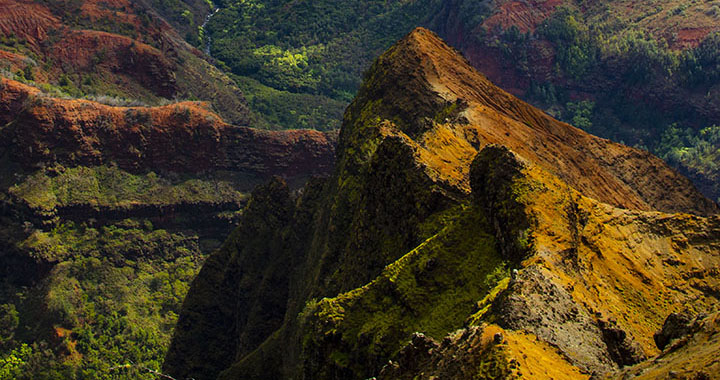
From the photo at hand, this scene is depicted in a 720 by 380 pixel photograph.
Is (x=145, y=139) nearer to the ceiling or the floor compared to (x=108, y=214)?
nearer to the ceiling

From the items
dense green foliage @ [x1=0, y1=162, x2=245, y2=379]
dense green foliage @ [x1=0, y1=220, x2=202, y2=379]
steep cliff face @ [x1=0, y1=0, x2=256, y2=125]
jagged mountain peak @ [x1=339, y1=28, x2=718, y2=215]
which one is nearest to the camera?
jagged mountain peak @ [x1=339, y1=28, x2=718, y2=215]

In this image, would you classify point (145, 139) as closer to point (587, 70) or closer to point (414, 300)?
point (414, 300)

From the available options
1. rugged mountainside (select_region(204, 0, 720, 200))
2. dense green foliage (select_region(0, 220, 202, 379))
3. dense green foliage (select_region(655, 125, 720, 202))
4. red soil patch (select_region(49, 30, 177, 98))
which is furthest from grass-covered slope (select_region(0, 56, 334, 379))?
rugged mountainside (select_region(204, 0, 720, 200))

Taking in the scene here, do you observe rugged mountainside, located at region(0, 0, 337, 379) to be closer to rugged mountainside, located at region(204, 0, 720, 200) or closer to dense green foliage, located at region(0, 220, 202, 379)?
dense green foliage, located at region(0, 220, 202, 379)

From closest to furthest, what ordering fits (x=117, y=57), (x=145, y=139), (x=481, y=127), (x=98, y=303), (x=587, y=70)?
(x=481, y=127)
(x=98, y=303)
(x=145, y=139)
(x=117, y=57)
(x=587, y=70)

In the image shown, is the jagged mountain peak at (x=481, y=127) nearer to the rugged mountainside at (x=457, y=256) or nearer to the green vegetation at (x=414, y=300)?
the rugged mountainside at (x=457, y=256)

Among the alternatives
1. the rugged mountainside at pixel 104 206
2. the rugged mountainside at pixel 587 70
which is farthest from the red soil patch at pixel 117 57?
the rugged mountainside at pixel 587 70

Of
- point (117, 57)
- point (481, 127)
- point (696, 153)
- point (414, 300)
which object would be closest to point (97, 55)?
point (117, 57)
